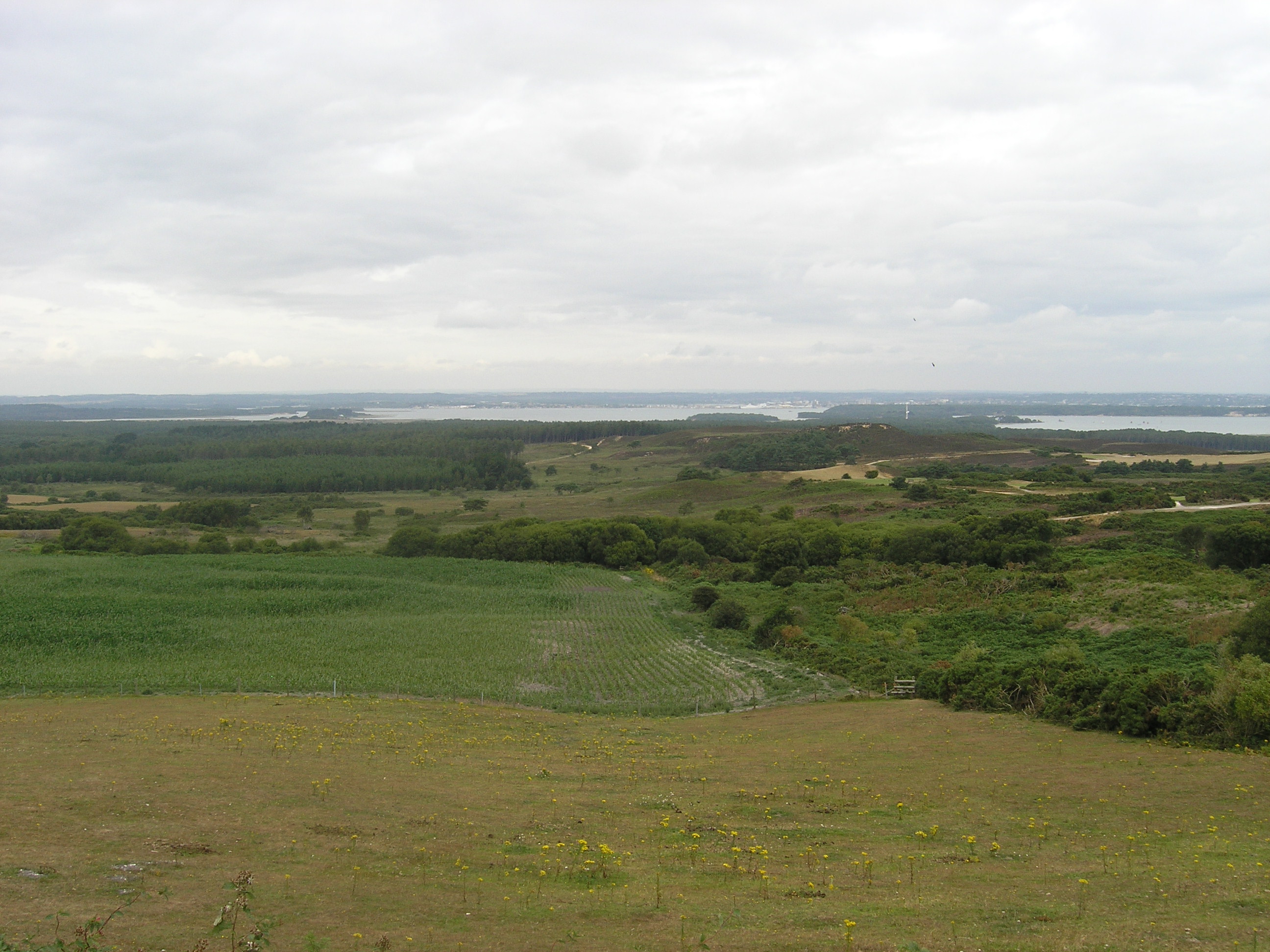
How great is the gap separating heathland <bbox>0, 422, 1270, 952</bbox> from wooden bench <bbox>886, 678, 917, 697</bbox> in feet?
1.96

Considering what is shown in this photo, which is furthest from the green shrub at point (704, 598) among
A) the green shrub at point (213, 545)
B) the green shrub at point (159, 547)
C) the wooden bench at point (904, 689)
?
the green shrub at point (159, 547)

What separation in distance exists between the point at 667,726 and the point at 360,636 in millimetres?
23592

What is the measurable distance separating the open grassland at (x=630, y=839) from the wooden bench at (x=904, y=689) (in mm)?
7457

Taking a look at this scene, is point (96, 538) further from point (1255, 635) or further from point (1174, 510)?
point (1174, 510)

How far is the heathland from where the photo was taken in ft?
33.6

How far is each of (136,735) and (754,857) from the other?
16267 millimetres

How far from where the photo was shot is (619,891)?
10656mm

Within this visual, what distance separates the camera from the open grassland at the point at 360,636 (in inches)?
1297

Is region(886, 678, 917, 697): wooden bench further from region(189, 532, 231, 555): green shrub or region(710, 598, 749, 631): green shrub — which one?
region(189, 532, 231, 555): green shrub

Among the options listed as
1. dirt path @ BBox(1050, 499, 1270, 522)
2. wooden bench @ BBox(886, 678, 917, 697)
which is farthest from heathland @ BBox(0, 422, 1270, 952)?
dirt path @ BBox(1050, 499, 1270, 522)

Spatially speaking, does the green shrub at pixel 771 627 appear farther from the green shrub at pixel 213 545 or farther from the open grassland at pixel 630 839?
the green shrub at pixel 213 545

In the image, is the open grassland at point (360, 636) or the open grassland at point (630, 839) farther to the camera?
the open grassland at point (360, 636)

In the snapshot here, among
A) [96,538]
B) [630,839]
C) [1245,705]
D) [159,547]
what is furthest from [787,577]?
[96,538]

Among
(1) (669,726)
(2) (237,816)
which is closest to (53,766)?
(2) (237,816)
